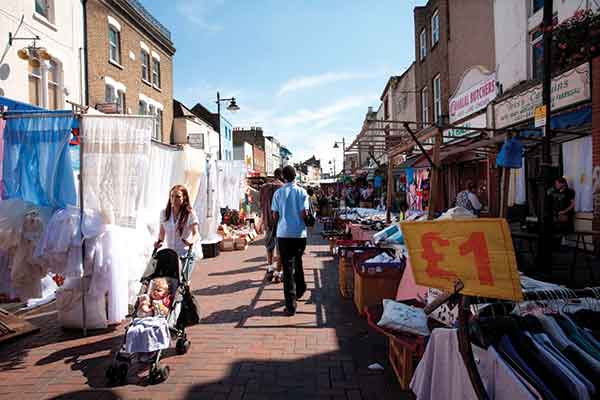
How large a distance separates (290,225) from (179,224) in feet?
4.88

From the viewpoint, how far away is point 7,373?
3900 millimetres

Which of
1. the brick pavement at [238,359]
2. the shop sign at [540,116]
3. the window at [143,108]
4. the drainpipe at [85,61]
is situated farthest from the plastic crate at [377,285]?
the window at [143,108]

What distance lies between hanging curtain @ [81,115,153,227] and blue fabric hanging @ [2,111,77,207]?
1.09 ft

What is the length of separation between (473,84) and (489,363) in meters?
12.6

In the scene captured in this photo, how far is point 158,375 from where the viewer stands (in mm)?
3605

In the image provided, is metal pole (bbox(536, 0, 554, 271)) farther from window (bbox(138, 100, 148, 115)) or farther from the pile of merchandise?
window (bbox(138, 100, 148, 115))

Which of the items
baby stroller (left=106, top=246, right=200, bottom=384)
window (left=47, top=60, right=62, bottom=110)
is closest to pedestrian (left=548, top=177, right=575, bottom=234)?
baby stroller (left=106, top=246, right=200, bottom=384)

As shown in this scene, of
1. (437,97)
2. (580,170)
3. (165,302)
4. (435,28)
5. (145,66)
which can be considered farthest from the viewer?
(145,66)

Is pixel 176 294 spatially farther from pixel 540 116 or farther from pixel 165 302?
pixel 540 116

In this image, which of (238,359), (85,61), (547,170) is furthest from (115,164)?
(85,61)

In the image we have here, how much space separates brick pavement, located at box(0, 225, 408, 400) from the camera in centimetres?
346

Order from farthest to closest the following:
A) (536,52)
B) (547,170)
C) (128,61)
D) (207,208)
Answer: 1. (128,61)
2. (207,208)
3. (536,52)
4. (547,170)

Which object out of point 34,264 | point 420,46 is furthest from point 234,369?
point 420,46

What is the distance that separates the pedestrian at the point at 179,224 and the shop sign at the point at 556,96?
7.22 m
